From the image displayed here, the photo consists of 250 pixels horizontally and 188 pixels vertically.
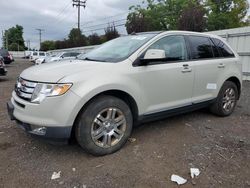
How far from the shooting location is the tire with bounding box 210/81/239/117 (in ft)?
16.9

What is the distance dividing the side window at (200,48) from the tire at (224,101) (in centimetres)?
79

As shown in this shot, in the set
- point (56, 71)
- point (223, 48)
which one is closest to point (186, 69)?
point (223, 48)

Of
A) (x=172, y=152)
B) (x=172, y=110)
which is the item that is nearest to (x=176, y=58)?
(x=172, y=110)

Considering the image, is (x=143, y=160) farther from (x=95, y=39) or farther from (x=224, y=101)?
(x=95, y=39)

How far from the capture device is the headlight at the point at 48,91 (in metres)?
3.05

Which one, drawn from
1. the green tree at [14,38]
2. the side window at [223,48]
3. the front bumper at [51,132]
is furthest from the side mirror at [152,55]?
the green tree at [14,38]

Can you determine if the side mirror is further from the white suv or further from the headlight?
the headlight

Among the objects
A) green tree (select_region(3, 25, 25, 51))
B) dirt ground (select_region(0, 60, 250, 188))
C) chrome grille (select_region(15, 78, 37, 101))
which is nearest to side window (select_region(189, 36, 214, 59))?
dirt ground (select_region(0, 60, 250, 188))

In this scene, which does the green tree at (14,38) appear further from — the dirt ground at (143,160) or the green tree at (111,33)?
the dirt ground at (143,160)

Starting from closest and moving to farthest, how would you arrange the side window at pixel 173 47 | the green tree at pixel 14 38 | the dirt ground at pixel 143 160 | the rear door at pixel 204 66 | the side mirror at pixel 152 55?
the dirt ground at pixel 143 160 → the side mirror at pixel 152 55 → the side window at pixel 173 47 → the rear door at pixel 204 66 → the green tree at pixel 14 38

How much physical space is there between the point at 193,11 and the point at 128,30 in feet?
21.3

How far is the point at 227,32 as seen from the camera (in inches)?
440

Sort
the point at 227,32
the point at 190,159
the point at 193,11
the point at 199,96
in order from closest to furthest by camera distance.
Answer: the point at 190,159 < the point at 199,96 < the point at 227,32 < the point at 193,11

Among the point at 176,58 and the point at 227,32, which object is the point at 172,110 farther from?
the point at 227,32
